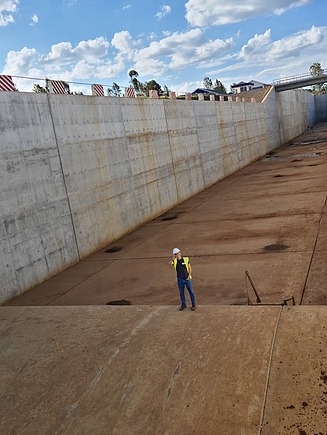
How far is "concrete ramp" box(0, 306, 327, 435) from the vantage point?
18.0ft

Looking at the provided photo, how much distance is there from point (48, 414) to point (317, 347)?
444 centimetres

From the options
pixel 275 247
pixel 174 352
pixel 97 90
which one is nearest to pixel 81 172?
pixel 97 90

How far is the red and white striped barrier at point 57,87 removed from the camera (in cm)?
1602

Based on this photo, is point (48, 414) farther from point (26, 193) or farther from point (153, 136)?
point (153, 136)

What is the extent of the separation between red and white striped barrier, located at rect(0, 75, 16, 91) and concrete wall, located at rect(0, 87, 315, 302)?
28 centimetres

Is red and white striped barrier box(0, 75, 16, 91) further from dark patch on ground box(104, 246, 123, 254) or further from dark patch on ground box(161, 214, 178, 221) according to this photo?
dark patch on ground box(161, 214, 178, 221)

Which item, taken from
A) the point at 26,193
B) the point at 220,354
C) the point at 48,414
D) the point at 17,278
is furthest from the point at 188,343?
the point at 26,193

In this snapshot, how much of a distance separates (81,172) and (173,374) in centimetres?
1208

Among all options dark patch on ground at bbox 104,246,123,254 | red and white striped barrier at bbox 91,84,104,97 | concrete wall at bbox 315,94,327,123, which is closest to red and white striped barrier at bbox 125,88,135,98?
red and white striped barrier at bbox 91,84,104,97

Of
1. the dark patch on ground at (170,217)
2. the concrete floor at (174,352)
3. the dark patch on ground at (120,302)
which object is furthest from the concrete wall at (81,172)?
the dark patch on ground at (120,302)

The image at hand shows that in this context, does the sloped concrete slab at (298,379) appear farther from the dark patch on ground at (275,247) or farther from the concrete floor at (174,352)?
the dark patch on ground at (275,247)

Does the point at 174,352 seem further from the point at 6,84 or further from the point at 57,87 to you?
the point at 57,87

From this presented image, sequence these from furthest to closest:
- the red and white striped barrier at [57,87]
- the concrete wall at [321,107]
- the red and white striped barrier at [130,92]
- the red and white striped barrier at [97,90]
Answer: the concrete wall at [321,107]
the red and white striped barrier at [130,92]
the red and white striped barrier at [97,90]
the red and white striped barrier at [57,87]

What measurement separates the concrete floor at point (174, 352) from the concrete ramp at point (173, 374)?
0.02 meters
